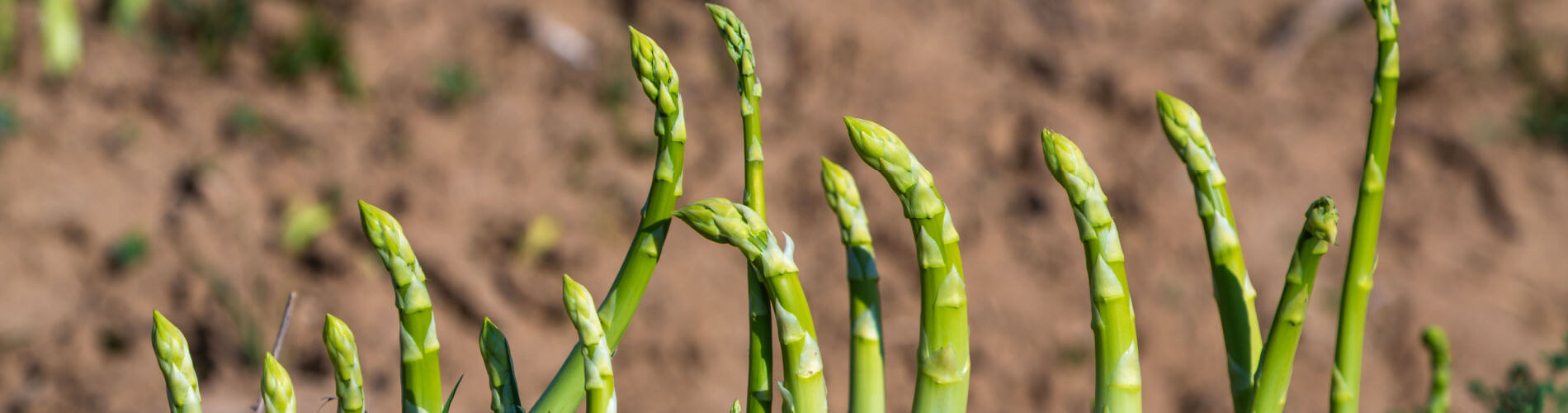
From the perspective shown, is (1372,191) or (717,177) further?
(717,177)

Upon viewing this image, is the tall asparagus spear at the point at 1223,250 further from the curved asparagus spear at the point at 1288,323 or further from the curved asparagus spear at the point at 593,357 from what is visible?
the curved asparagus spear at the point at 593,357

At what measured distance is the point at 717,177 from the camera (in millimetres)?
3211

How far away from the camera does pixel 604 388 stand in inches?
36.2

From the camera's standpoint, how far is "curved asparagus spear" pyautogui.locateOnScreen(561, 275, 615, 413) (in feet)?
3.02

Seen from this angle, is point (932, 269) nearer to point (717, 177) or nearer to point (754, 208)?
point (754, 208)

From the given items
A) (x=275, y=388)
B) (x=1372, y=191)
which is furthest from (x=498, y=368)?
(x=1372, y=191)

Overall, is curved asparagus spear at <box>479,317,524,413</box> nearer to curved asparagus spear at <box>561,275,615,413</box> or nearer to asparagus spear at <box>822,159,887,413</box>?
curved asparagus spear at <box>561,275,615,413</box>

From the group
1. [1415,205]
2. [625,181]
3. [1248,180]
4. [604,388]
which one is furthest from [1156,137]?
[604,388]

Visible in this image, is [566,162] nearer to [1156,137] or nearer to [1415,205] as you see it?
[1156,137]

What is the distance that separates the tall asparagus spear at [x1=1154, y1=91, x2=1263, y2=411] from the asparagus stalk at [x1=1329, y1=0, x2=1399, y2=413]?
3.5 inches

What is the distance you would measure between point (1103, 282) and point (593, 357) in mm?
475

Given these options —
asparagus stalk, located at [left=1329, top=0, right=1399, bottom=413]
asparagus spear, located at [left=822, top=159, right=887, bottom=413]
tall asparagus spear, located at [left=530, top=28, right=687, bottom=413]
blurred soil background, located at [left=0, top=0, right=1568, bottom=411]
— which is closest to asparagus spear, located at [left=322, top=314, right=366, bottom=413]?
tall asparagus spear, located at [left=530, top=28, right=687, bottom=413]

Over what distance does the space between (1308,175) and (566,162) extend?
7.75 ft

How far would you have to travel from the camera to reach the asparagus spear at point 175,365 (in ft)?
3.23
